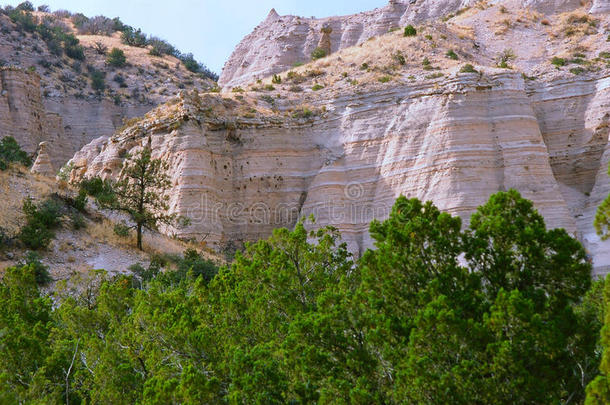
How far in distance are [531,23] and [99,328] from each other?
35.6 metres

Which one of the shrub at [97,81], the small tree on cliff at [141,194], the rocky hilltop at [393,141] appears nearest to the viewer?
the small tree on cliff at [141,194]

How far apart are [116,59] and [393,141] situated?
4648 cm

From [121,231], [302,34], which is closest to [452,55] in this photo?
[121,231]

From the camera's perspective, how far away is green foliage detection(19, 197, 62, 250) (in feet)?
83.1

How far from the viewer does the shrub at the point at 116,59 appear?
70.7m

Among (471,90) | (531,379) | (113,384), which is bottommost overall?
(113,384)

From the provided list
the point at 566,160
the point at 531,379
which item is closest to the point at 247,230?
the point at 566,160

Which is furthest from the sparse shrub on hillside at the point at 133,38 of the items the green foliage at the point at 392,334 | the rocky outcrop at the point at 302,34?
the green foliage at the point at 392,334

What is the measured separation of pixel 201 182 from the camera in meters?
33.3

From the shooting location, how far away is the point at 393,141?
33188 millimetres

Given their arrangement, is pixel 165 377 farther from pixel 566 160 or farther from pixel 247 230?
pixel 566 160

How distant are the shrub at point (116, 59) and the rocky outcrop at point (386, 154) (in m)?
37.2

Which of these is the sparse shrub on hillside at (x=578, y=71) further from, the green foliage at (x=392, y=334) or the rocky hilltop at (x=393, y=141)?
the green foliage at (x=392, y=334)

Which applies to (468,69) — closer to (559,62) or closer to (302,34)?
(559,62)
